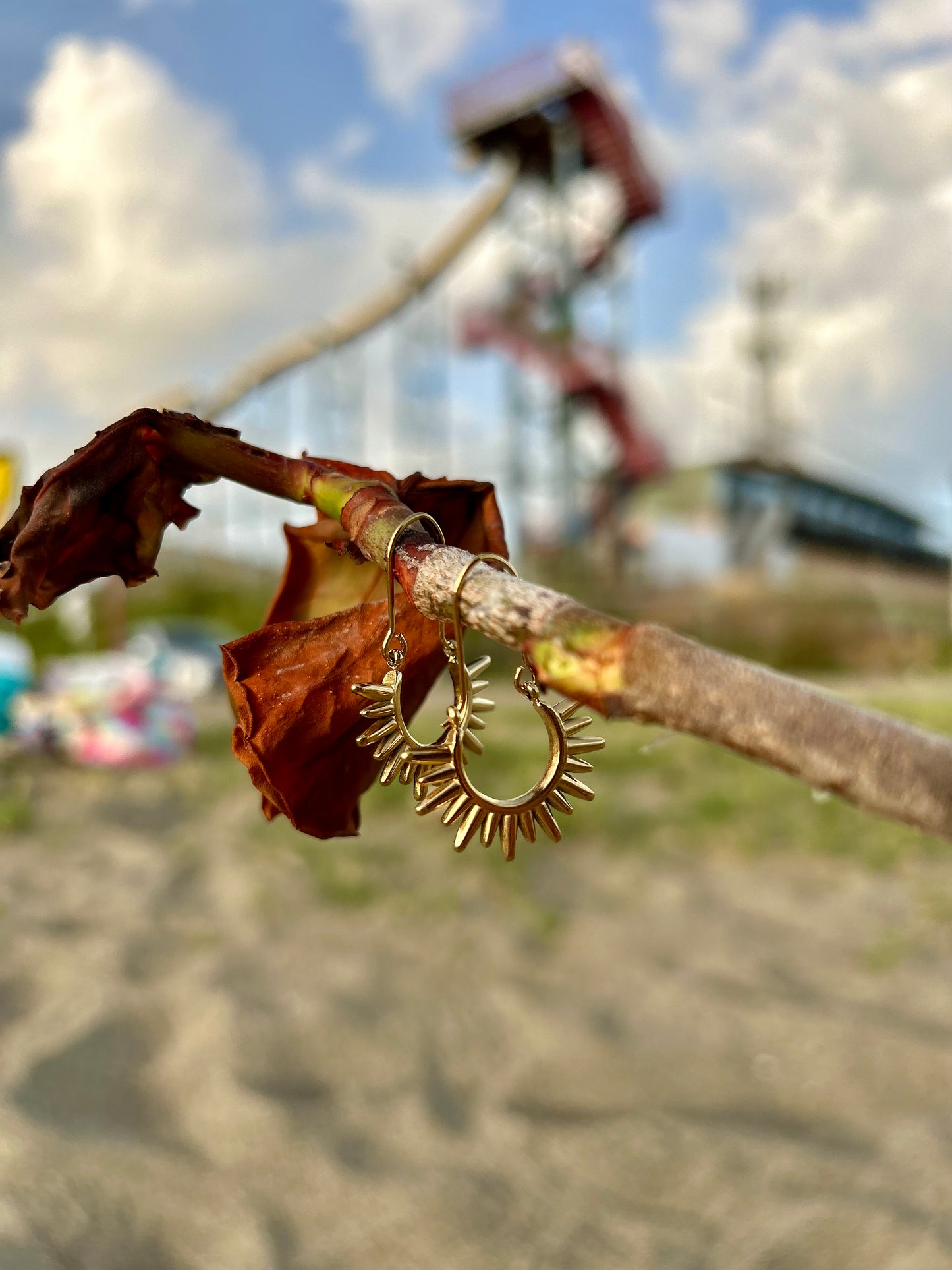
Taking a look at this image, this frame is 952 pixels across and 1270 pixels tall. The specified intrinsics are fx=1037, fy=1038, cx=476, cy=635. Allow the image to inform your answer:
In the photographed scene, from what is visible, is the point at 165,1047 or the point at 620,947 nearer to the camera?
the point at 165,1047

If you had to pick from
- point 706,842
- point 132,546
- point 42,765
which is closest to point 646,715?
point 132,546

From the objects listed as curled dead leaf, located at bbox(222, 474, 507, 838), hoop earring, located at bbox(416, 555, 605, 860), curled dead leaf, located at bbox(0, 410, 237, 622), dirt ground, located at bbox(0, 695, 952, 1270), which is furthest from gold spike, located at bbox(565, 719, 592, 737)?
dirt ground, located at bbox(0, 695, 952, 1270)

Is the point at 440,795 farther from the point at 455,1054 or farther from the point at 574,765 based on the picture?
the point at 455,1054

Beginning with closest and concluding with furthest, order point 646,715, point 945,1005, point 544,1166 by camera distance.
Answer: point 646,715
point 544,1166
point 945,1005

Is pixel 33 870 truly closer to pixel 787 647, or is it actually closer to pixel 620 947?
pixel 620 947

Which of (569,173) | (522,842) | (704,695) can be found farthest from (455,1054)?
(569,173)

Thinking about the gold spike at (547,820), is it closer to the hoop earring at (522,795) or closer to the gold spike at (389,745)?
the hoop earring at (522,795)

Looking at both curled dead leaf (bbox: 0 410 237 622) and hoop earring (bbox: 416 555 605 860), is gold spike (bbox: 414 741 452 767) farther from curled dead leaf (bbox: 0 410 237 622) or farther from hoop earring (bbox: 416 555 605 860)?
curled dead leaf (bbox: 0 410 237 622)
